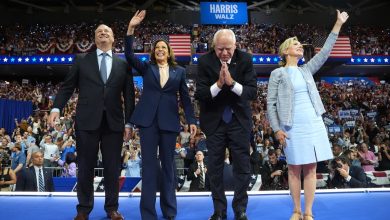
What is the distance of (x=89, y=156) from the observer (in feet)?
10.4

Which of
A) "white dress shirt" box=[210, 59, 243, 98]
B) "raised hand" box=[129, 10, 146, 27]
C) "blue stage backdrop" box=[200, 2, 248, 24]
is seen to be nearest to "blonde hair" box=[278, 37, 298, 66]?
"white dress shirt" box=[210, 59, 243, 98]

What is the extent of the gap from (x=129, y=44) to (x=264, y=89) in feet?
55.1

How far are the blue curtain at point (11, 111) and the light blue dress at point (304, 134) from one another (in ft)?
50.6

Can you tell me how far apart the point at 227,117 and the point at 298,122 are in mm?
572

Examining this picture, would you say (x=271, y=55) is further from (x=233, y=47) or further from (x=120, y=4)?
(x=233, y=47)

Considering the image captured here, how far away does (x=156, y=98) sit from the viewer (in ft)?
10.3

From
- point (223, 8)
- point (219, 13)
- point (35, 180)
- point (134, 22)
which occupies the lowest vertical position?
point (35, 180)

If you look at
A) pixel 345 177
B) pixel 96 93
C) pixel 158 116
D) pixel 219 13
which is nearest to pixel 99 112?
pixel 96 93

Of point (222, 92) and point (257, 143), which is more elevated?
point (222, 92)

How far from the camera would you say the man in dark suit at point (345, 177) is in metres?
5.73

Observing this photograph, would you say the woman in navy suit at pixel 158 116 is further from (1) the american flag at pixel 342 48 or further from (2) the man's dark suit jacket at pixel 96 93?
(1) the american flag at pixel 342 48

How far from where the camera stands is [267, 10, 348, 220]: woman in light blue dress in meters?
2.98

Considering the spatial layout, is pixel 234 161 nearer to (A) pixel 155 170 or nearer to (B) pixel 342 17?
(A) pixel 155 170

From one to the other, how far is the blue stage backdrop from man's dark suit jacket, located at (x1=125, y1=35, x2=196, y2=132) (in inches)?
709
